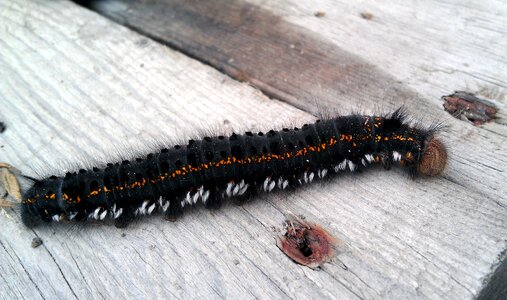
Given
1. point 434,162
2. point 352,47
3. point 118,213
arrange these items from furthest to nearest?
point 352,47 → point 118,213 → point 434,162

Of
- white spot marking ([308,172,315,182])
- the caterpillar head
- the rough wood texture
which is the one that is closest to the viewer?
the rough wood texture

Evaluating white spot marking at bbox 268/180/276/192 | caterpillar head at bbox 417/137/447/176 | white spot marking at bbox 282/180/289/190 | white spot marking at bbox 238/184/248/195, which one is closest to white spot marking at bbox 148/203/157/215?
white spot marking at bbox 238/184/248/195

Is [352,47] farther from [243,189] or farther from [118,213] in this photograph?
[118,213]

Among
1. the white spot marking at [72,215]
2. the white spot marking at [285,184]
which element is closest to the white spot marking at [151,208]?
the white spot marking at [72,215]

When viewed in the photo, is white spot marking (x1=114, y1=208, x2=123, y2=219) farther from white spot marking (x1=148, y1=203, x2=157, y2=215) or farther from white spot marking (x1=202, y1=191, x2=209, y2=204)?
white spot marking (x1=202, y1=191, x2=209, y2=204)

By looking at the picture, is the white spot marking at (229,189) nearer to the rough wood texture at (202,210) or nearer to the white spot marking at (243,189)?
the white spot marking at (243,189)

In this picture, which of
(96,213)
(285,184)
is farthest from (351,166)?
(96,213)
